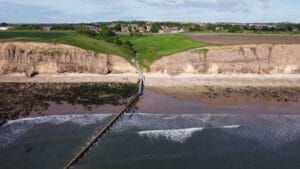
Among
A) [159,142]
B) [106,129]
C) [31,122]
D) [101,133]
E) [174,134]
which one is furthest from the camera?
[31,122]

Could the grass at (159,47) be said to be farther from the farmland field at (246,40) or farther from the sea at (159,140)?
the sea at (159,140)

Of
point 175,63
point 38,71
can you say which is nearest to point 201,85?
point 175,63

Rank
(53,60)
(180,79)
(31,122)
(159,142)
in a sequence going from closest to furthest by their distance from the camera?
(159,142) → (31,122) → (180,79) → (53,60)

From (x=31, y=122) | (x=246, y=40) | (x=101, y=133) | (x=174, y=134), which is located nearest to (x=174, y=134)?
(x=174, y=134)

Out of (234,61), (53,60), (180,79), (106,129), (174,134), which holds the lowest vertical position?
(174,134)

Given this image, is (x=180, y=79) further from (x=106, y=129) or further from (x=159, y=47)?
(x=106, y=129)

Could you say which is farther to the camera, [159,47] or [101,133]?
[159,47]

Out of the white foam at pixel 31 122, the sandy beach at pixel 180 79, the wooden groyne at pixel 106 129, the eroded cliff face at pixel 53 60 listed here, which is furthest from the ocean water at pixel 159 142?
the eroded cliff face at pixel 53 60
